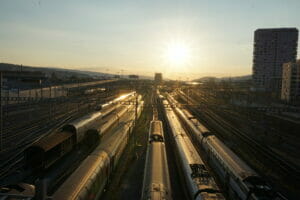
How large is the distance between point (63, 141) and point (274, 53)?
9682 cm

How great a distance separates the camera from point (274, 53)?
91875mm

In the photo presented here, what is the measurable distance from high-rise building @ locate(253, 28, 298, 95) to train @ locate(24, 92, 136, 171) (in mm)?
83186

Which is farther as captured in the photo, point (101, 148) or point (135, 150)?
point (135, 150)

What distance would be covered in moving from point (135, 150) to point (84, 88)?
47.6m

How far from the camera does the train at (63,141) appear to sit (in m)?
13.8

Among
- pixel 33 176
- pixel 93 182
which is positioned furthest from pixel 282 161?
pixel 33 176

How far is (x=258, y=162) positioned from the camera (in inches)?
693

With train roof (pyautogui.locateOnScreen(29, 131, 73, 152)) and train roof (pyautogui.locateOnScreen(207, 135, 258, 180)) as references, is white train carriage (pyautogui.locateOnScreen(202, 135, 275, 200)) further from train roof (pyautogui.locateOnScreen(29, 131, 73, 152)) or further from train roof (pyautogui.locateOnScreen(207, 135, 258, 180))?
train roof (pyautogui.locateOnScreen(29, 131, 73, 152))

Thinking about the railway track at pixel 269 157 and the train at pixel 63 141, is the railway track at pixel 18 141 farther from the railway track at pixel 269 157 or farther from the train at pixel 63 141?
the railway track at pixel 269 157

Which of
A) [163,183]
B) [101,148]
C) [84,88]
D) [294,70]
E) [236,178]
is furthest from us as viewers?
[84,88]

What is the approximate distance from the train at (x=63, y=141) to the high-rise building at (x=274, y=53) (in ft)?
273

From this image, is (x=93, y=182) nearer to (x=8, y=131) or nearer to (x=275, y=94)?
(x=8, y=131)

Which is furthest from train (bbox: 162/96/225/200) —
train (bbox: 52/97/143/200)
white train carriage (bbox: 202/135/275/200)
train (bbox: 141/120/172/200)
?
train (bbox: 52/97/143/200)

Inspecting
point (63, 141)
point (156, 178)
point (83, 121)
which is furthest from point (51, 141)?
point (156, 178)
